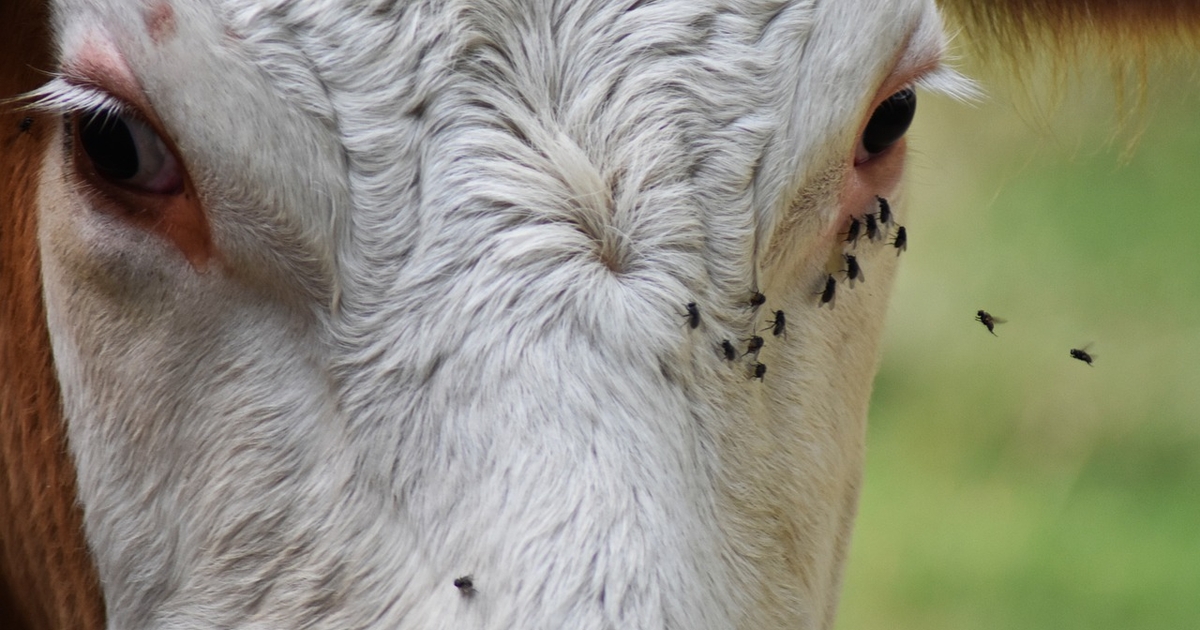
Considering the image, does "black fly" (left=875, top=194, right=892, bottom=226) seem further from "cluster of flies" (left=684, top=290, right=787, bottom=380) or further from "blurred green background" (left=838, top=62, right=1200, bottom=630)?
"blurred green background" (left=838, top=62, right=1200, bottom=630)

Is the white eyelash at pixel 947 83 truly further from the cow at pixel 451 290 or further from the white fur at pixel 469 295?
the white fur at pixel 469 295

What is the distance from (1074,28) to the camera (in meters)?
4.07

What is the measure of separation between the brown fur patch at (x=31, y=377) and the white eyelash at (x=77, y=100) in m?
0.31

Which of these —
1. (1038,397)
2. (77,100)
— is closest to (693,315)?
(77,100)

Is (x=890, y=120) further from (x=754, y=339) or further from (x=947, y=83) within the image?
(x=754, y=339)

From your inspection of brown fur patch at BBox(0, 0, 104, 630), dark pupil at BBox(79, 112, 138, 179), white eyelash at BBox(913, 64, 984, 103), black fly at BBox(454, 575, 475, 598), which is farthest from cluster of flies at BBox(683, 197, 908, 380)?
brown fur patch at BBox(0, 0, 104, 630)

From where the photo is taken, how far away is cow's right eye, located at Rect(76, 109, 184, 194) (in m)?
2.24

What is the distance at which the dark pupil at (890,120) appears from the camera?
2557mm

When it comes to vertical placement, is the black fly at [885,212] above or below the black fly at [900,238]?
above

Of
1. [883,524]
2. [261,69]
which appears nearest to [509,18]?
[261,69]

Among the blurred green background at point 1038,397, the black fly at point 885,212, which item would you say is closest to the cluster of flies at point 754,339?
the black fly at point 885,212

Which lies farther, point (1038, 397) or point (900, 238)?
point (1038, 397)

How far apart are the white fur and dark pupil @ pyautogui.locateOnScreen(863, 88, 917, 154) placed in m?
0.18

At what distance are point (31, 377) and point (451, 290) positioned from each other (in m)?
1.15
